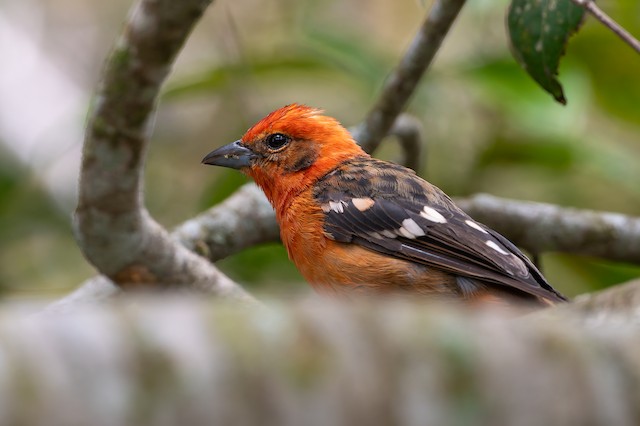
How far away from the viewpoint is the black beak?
5.34 m

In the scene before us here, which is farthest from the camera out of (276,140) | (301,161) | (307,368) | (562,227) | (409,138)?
(409,138)

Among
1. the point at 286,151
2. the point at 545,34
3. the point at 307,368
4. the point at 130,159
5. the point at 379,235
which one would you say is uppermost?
the point at 307,368

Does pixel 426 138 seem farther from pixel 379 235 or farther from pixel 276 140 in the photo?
pixel 379 235

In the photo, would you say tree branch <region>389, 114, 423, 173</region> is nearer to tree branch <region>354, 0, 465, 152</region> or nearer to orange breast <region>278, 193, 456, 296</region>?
tree branch <region>354, 0, 465, 152</region>

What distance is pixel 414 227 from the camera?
4578 mm

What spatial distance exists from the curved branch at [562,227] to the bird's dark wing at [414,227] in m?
0.79

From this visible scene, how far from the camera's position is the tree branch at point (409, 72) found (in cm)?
477

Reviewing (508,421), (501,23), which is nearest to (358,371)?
(508,421)

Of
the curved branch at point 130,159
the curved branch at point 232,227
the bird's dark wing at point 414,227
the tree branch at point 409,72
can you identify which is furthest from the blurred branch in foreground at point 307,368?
the curved branch at point 232,227

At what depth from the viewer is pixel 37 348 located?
4.80ft

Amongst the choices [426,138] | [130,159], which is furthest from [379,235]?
[426,138]

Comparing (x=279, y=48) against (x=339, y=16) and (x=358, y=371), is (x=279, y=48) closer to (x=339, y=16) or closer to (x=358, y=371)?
(x=339, y=16)

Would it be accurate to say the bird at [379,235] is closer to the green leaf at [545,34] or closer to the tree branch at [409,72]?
the tree branch at [409,72]

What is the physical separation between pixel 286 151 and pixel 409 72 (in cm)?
81
